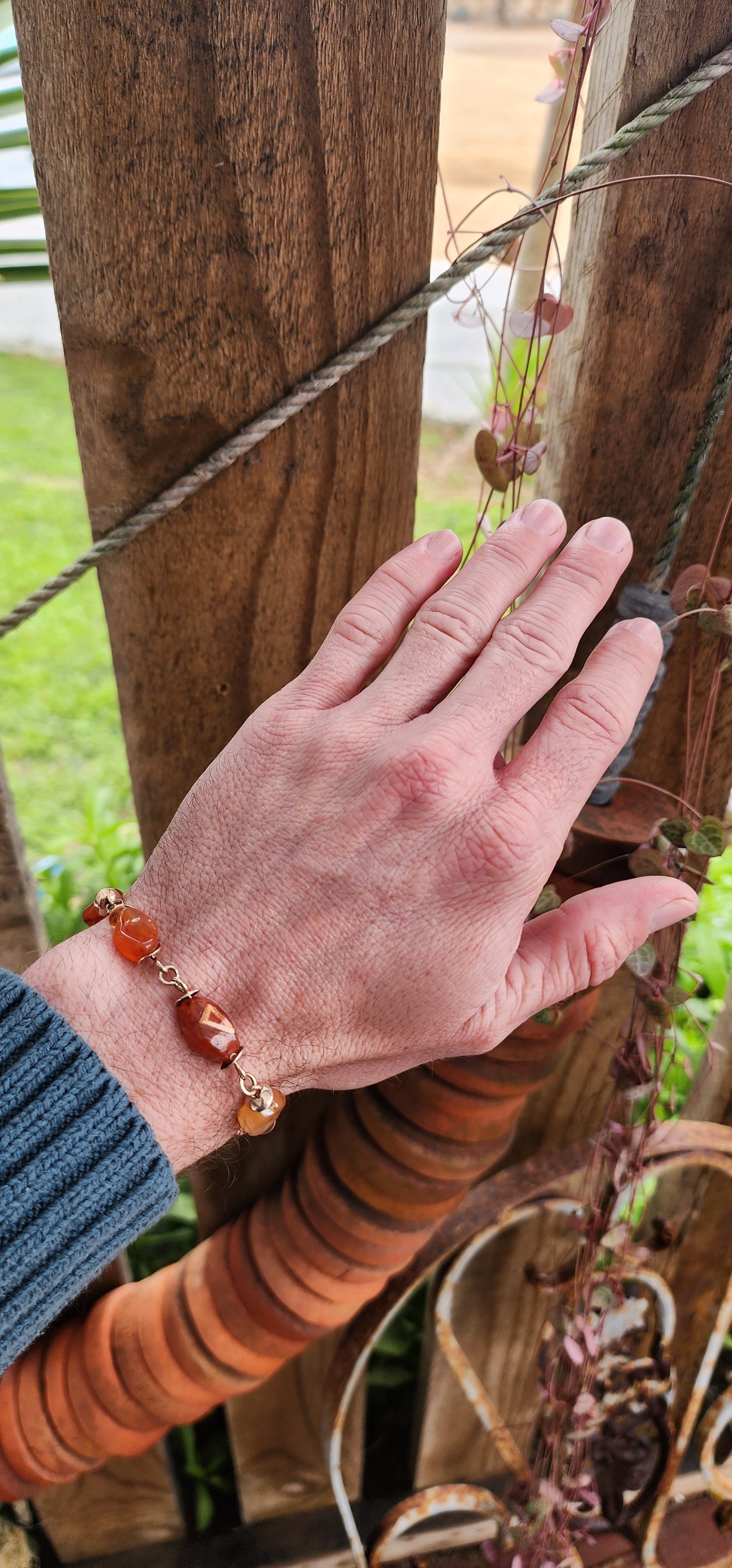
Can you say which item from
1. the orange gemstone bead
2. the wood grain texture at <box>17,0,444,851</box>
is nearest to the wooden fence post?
the wood grain texture at <box>17,0,444,851</box>

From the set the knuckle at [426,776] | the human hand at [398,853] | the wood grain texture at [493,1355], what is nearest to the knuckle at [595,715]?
the human hand at [398,853]

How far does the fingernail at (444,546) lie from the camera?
84cm

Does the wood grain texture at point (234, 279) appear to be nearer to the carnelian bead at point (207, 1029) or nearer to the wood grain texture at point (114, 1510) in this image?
the carnelian bead at point (207, 1029)

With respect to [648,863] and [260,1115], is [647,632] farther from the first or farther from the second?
[260,1115]

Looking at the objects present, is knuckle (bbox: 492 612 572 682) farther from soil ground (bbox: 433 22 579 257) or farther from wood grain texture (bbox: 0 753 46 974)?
soil ground (bbox: 433 22 579 257)

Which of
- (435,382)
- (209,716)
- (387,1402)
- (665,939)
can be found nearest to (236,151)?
(209,716)

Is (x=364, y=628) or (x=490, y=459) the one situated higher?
(x=490, y=459)

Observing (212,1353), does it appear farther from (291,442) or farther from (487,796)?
(291,442)

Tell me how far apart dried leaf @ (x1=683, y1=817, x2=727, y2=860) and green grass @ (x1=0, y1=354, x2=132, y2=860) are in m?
1.45

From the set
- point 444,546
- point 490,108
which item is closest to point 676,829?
point 444,546

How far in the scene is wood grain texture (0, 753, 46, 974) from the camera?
104 centimetres

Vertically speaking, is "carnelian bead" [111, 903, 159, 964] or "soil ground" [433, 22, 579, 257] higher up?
"soil ground" [433, 22, 579, 257]

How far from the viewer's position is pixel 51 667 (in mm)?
4129

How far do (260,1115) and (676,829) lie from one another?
0.48 metres
